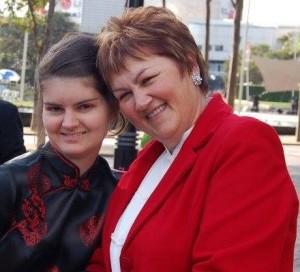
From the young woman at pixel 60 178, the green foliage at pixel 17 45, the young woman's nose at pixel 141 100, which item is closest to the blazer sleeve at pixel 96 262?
the young woman at pixel 60 178

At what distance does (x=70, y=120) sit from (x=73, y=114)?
2 centimetres

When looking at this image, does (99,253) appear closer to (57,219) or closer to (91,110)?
(57,219)

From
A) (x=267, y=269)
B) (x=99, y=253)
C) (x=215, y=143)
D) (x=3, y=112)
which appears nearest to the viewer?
(x=267, y=269)

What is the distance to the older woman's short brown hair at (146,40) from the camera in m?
1.94

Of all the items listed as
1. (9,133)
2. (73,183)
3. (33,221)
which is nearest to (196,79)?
(73,183)

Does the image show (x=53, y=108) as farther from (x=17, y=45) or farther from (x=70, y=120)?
(x=17, y=45)

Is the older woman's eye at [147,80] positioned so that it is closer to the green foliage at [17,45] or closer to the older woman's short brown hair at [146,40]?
the older woman's short brown hair at [146,40]

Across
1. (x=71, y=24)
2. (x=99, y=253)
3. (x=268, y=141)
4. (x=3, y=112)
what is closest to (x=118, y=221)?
(x=99, y=253)

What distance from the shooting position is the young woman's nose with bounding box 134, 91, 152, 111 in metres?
1.94

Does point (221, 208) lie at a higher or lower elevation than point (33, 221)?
higher

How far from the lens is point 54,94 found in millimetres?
2207

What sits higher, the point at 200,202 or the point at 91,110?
the point at 91,110

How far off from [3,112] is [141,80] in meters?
2.04

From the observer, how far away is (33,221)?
86.6 inches
